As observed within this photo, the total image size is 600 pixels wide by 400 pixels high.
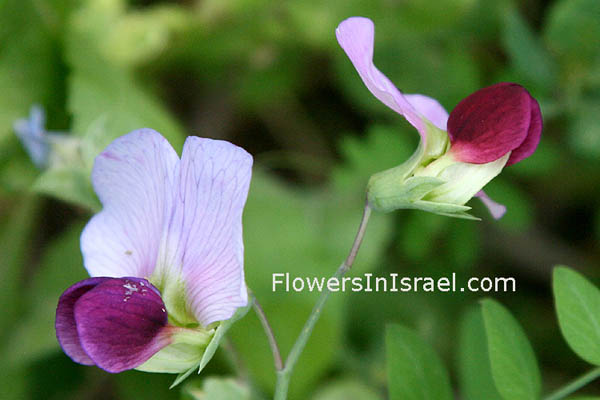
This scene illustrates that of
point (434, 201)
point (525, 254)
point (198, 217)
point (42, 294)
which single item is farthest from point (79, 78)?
point (525, 254)

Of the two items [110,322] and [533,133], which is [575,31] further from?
[110,322]

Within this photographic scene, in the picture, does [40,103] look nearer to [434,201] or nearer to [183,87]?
[183,87]

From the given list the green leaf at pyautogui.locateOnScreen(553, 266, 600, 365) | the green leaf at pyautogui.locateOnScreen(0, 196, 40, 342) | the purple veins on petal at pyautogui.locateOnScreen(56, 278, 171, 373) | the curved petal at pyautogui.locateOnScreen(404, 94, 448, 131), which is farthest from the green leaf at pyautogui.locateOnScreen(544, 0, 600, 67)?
the green leaf at pyautogui.locateOnScreen(0, 196, 40, 342)

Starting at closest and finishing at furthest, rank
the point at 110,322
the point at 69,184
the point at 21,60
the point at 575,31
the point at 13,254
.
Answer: the point at 110,322, the point at 69,184, the point at 575,31, the point at 21,60, the point at 13,254

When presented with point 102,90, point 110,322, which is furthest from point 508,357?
point 102,90

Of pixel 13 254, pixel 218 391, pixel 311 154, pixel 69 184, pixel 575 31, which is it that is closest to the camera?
pixel 218 391

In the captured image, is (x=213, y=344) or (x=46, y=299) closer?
(x=213, y=344)

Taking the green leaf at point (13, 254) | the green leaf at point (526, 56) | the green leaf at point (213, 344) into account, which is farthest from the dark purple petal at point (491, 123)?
the green leaf at point (13, 254)
